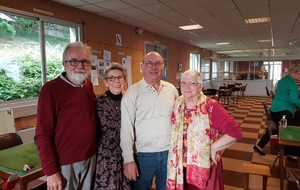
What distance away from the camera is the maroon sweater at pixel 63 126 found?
132 centimetres

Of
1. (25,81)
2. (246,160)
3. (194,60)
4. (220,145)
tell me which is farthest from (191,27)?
(220,145)

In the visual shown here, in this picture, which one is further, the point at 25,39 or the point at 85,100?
the point at 25,39

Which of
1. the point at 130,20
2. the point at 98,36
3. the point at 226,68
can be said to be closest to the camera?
the point at 98,36

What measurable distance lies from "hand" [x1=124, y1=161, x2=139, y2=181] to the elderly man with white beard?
0.81 feet

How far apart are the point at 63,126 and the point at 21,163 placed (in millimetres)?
616

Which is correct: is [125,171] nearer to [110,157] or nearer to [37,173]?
[110,157]

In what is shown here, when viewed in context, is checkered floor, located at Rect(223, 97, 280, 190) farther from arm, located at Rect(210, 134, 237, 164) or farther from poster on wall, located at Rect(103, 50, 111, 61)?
poster on wall, located at Rect(103, 50, 111, 61)

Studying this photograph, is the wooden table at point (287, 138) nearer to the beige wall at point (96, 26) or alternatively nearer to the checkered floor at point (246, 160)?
the checkered floor at point (246, 160)

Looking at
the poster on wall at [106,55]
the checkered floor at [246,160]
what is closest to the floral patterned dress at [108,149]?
the checkered floor at [246,160]

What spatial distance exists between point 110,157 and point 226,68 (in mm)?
14202

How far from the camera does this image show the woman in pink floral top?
1.38 m

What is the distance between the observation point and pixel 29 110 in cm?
354

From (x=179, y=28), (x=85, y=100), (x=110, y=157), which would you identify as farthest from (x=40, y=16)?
(x=179, y=28)

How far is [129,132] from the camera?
1.50 m
